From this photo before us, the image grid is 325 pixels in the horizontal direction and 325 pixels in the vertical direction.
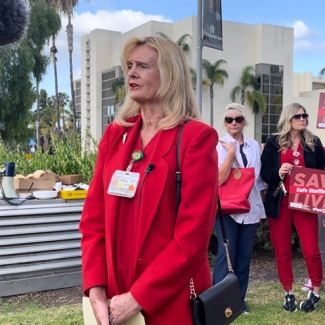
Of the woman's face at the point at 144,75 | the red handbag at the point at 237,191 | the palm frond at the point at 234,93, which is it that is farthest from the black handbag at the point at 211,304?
the palm frond at the point at 234,93

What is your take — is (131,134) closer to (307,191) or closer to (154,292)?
(154,292)

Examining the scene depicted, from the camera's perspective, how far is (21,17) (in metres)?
1.58

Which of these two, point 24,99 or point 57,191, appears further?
point 24,99

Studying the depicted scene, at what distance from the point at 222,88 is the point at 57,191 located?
41161mm

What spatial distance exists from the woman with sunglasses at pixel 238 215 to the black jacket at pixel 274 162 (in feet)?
0.27

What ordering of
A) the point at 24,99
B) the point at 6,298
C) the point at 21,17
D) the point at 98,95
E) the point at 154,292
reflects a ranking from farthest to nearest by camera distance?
the point at 98,95, the point at 24,99, the point at 6,298, the point at 154,292, the point at 21,17

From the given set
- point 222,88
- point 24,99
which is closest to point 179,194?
point 24,99

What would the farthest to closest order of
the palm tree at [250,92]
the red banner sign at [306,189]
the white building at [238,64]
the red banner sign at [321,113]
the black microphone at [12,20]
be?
the white building at [238,64]
the palm tree at [250,92]
the red banner sign at [321,113]
the red banner sign at [306,189]
the black microphone at [12,20]

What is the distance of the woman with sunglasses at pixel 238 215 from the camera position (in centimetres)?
409

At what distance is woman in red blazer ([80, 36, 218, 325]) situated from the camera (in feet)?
5.85

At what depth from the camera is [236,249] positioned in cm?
418

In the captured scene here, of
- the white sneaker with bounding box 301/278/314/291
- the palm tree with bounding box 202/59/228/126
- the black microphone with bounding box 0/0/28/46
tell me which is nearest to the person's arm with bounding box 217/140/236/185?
the white sneaker with bounding box 301/278/314/291

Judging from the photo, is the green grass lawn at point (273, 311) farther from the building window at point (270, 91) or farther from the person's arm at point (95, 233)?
the building window at point (270, 91)

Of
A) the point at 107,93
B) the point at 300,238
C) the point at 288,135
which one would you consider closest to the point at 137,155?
the point at 288,135
